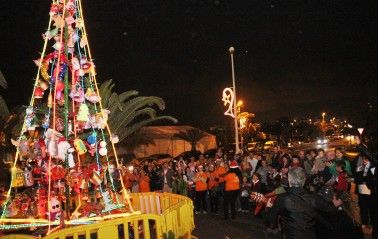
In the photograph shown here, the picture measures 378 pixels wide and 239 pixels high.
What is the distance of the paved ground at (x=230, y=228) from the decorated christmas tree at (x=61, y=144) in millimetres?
2932

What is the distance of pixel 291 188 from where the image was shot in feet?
16.1

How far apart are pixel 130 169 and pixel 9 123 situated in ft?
19.9

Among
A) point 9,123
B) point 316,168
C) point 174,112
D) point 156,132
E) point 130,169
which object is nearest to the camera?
point 316,168

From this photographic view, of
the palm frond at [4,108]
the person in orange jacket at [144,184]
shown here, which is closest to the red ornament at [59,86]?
the palm frond at [4,108]

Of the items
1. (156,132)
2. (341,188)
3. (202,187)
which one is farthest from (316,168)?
(156,132)

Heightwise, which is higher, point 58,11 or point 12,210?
point 58,11

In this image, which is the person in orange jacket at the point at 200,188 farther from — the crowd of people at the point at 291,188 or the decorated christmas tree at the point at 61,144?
the decorated christmas tree at the point at 61,144

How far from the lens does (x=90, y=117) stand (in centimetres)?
903

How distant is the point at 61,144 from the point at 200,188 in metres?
7.30

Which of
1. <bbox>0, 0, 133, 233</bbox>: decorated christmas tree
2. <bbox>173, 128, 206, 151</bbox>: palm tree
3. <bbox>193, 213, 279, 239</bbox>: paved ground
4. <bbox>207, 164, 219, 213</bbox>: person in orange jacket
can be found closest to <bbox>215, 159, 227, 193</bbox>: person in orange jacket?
<bbox>207, 164, 219, 213</bbox>: person in orange jacket

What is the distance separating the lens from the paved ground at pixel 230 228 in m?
10.7

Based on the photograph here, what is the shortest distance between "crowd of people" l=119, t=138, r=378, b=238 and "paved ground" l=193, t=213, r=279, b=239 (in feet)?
1.07

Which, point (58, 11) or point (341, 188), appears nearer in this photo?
point (58, 11)

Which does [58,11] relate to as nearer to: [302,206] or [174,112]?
[302,206]
